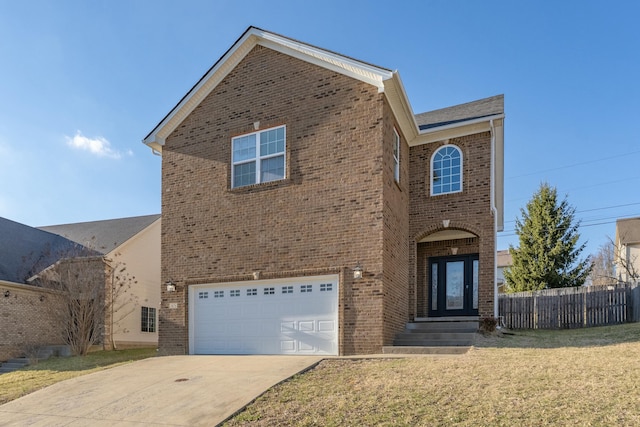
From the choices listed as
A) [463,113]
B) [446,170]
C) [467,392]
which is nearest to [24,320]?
[446,170]

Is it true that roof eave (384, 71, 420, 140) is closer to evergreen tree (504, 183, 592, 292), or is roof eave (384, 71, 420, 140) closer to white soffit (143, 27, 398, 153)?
white soffit (143, 27, 398, 153)

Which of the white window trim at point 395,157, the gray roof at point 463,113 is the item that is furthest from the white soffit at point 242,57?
the gray roof at point 463,113

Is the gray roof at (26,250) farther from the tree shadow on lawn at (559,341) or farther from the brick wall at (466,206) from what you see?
the tree shadow on lawn at (559,341)

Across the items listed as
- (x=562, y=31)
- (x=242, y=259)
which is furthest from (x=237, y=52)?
(x=562, y=31)

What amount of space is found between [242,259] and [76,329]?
27.4 feet

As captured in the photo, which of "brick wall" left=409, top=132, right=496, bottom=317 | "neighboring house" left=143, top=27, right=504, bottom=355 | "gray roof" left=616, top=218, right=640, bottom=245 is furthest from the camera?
"gray roof" left=616, top=218, right=640, bottom=245

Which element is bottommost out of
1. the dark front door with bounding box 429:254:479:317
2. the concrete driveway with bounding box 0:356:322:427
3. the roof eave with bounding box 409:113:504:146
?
the concrete driveway with bounding box 0:356:322:427

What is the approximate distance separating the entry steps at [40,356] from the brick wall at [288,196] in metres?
6.20

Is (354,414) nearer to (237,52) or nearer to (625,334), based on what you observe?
(625,334)

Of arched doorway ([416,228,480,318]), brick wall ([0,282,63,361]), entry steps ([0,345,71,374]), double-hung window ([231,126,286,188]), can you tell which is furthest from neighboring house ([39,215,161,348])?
arched doorway ([416,228,480,318])

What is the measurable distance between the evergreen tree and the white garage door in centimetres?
1770

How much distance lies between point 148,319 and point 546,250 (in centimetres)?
2110

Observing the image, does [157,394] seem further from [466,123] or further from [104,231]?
[104,231]

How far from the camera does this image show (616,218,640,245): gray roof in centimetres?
3194
